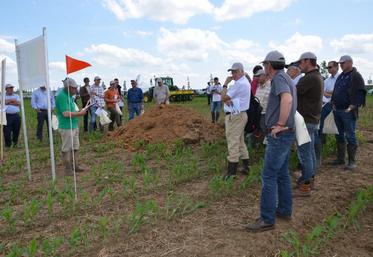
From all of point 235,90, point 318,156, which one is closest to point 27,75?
point 235,90

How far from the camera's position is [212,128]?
403 inches

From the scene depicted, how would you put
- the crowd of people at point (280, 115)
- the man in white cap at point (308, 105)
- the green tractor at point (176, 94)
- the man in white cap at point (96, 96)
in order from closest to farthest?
1. the crowd of people at point (280, 115)
2. the man in white cap at point (308, 105)
3. the man in white cap at point (96, 96)
4. the green tractor at point (176, 94)

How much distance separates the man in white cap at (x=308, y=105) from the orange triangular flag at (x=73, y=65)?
3.22 m

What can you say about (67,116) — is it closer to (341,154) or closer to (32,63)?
(32,63)

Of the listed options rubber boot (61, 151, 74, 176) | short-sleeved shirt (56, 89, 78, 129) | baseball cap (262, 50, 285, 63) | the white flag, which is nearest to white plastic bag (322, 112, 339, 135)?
baseball cap (262, 50, 285, 63)

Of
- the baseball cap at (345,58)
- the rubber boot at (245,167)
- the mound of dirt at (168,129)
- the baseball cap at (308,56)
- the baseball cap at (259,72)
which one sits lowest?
the rubber boot at (245,167)

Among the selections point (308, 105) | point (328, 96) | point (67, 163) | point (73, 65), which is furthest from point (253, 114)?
point (67, 163)

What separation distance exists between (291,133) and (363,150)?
5358 millimetres

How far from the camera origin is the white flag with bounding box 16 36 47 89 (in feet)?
19.6

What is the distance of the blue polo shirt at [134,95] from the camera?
13.6 m

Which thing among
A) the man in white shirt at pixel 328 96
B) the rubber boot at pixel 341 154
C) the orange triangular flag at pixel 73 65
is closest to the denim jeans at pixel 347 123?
the rubber boot at pixel 341 154

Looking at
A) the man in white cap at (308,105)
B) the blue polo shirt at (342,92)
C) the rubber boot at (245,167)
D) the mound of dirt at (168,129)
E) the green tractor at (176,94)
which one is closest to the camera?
the man in white cap at (308,105)

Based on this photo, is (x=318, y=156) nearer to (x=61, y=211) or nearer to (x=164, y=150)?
(x=164, y=150)

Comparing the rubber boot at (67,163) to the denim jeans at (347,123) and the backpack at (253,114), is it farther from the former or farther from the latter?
the denim jeans at (347,123)
